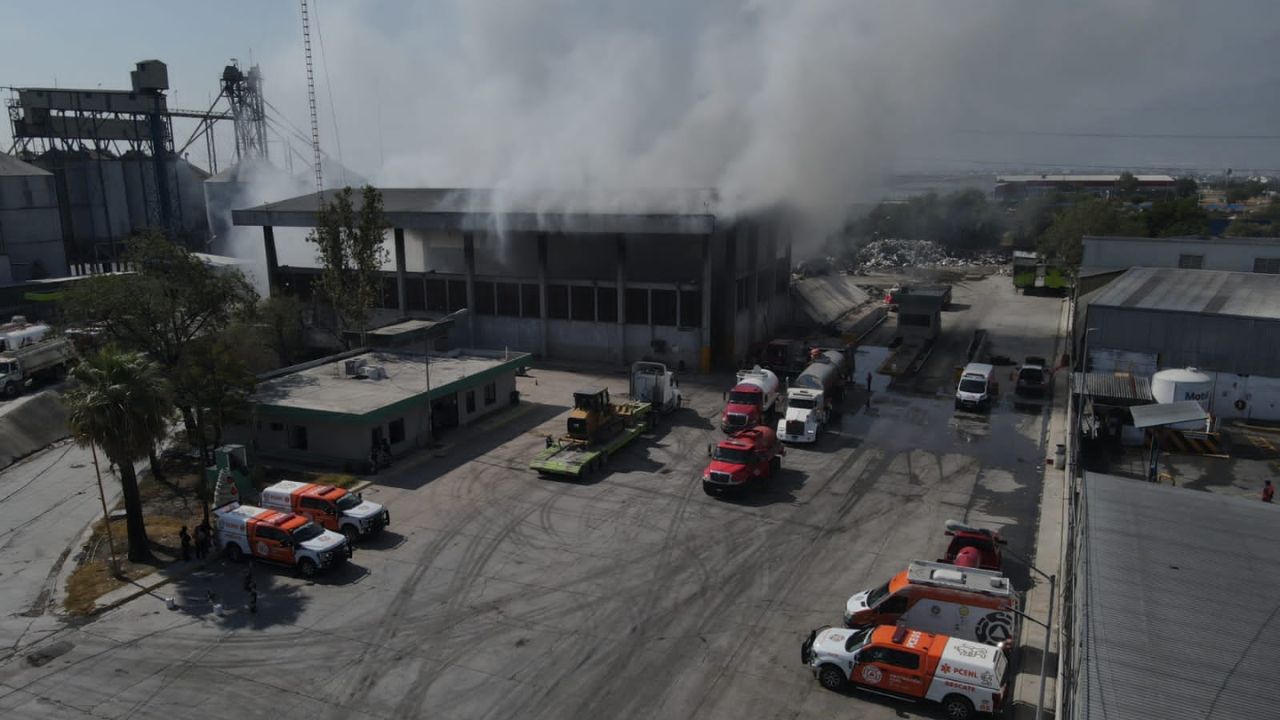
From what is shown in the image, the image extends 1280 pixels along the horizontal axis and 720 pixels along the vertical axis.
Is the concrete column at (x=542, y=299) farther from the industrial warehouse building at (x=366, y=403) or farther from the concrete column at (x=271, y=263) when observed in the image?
the concrete column at (x=271, y=263)

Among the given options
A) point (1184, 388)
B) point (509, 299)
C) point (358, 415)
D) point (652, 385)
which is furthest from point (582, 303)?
point (1184, 388)

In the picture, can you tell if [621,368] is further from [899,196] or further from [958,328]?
[899,196]

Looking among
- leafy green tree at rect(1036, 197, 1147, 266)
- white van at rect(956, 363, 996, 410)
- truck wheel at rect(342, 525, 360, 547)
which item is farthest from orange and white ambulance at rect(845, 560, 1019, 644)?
leafy green tree at rect(1036, 197, 1147, 266)

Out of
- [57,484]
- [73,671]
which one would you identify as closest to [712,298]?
[57,484]

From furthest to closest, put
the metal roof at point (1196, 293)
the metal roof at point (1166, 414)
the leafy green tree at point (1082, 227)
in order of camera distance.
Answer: the leafy green tree at point (1082, 227) < the metal roof at point (1196, 293) < the metal roof at point (1166, 414)

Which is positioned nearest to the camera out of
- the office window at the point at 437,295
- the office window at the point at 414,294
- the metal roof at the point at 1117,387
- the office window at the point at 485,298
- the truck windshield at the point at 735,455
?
the truck windshield at the point at 735,455

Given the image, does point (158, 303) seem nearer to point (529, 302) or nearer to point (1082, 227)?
point (529, 302)

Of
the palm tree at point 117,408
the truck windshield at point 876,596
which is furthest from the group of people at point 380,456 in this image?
the truck windshield at point 876,596
